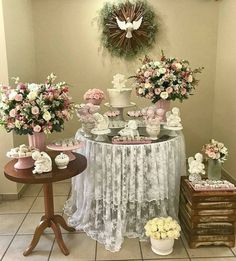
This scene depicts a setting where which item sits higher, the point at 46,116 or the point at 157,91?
the point at 157,91

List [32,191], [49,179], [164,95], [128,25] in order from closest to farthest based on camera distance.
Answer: [49,179], [164,95], [32,191], [128,25]

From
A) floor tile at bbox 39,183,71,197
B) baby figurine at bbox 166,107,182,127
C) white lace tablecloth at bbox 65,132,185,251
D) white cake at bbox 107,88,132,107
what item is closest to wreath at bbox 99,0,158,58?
white cake at bbox 107,88,132,107

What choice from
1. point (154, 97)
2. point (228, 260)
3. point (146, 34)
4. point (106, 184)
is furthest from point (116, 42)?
point (228, 260)

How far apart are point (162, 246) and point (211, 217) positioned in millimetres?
451

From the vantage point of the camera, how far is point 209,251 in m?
2.37

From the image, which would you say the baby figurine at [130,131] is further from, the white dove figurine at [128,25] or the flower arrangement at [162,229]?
the white dove figurine at [128,25]

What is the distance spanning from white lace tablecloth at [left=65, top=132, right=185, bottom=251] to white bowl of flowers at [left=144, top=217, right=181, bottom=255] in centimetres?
22

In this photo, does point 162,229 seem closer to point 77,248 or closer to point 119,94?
point 77,248

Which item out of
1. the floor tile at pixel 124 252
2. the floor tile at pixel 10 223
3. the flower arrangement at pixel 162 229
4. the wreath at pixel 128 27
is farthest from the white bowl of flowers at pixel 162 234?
the wreath at pixel 128 27

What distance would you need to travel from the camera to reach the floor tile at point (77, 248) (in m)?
2.30

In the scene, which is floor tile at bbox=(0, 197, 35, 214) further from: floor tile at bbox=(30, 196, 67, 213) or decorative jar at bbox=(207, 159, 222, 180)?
decorative jar at bbox=(207, 159, 222, 180)

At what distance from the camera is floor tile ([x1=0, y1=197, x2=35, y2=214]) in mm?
3056

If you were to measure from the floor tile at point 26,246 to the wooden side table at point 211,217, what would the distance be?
1170mm

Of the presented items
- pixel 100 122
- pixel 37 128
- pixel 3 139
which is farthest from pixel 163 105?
pixel 3 139
